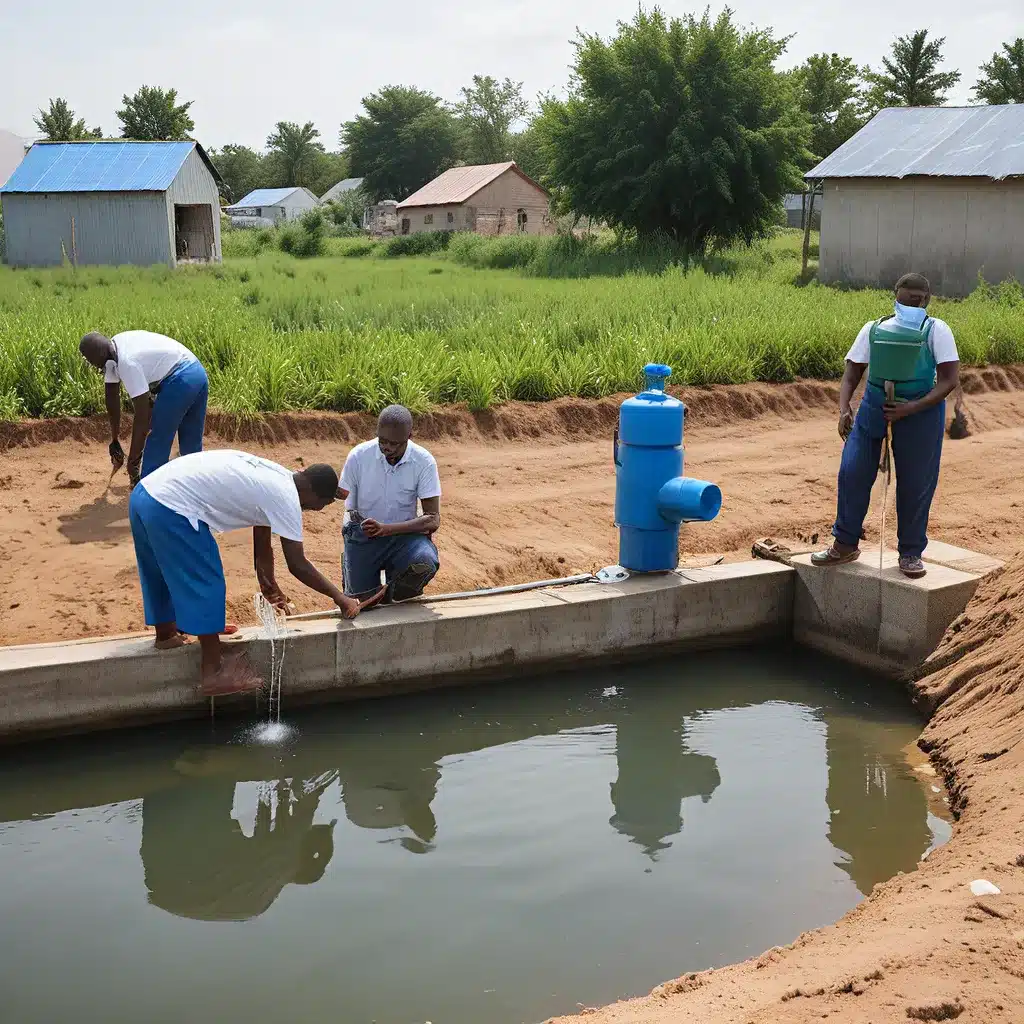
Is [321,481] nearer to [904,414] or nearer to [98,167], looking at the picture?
[904,414]

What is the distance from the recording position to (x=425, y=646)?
6.10 m

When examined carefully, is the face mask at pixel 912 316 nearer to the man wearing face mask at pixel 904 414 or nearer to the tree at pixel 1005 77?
the man wearing face mask at pixel 904 414

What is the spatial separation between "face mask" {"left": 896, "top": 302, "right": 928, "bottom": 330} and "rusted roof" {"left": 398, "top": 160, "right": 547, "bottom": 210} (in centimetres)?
4086

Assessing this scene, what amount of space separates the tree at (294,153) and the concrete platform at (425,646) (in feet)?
276

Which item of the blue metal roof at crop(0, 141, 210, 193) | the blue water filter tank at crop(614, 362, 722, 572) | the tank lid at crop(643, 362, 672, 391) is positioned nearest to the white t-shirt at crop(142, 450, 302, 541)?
the blue water filter tank at crop(614, 362, 722, 572)

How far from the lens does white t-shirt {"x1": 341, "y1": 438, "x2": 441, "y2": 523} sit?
19.8 feet

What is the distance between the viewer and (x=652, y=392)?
22.1 feet

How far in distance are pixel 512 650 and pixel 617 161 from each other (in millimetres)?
23980

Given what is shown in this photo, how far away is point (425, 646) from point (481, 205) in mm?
42381

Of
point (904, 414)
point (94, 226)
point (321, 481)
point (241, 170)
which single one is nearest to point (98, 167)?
point (94, 226)

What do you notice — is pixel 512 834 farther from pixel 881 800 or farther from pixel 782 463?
pixel 782 463

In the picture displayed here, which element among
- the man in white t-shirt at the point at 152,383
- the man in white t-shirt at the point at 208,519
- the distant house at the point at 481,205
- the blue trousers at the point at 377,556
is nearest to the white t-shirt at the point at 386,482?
the blue trousers at the point at 377,556

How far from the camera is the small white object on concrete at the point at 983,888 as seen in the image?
11.8 feet

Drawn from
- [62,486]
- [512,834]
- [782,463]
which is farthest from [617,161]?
[512,834]
